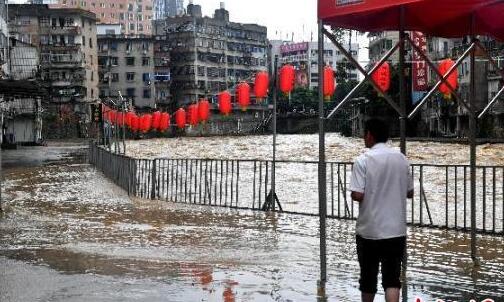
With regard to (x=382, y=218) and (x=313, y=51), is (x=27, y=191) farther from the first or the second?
(x=313, y=51)

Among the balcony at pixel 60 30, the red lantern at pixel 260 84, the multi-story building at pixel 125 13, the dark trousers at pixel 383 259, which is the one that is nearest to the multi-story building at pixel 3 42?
the red lantern at pixel 260 84

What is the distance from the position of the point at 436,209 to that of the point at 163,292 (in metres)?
12.7

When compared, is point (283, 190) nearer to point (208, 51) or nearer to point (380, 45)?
point (380, 45)

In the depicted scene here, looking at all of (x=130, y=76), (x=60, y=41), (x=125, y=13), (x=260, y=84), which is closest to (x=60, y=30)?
(x=60, y=41)

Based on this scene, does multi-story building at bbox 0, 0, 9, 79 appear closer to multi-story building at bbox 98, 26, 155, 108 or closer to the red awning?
the red awning

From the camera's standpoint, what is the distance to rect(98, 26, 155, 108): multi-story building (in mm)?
101062

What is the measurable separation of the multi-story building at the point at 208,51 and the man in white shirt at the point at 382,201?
92146mm

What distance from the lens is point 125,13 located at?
16700 centimetres

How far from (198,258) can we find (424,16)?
431cm

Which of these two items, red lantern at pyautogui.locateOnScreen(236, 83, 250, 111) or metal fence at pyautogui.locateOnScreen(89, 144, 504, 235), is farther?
red lantern at pyautogui.locateOnScreen(236, 83, 250, 111)

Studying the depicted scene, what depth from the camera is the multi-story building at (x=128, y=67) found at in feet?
332

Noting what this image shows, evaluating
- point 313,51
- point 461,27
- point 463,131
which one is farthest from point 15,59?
point 313,51

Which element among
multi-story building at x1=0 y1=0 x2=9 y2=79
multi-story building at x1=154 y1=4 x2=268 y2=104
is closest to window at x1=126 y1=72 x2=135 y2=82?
multi-story building at x1=154 y1=4 x2=268 y2=104

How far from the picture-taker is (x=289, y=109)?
377ft
